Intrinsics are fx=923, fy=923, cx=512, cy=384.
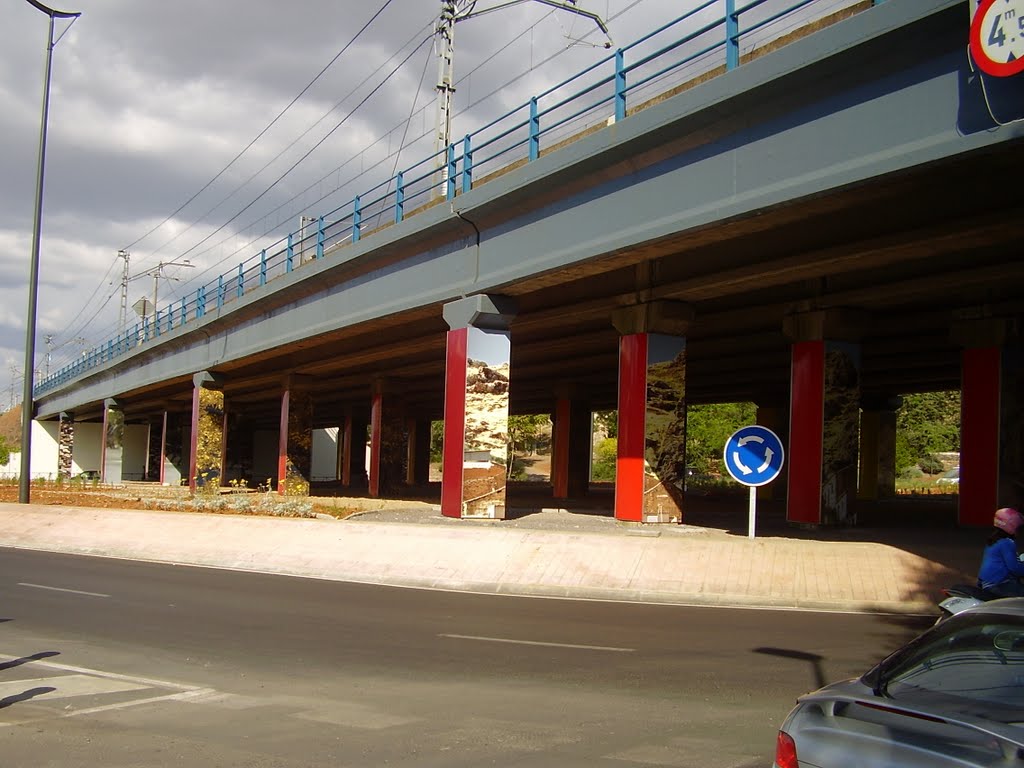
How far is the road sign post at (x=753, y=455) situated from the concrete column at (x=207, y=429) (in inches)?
1316

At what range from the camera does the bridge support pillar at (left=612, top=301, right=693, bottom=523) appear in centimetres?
2164

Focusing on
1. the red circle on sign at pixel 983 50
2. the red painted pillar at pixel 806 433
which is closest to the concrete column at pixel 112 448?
the red painted pillar at pixel 806 433

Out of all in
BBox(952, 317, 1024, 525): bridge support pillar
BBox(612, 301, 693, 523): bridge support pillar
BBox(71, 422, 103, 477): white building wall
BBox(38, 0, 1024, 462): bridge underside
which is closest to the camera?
BBox(38, 0, 1024, 462): bridge underside

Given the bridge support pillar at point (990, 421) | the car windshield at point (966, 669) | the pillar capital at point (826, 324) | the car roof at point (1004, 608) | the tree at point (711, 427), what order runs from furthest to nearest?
the tree at point (711, 427) → the bridge support pillar at point (990, 421) → the pillar capital at point (826, 324) → the car roof at point (1004, 608) → the car windshield at point (966, 669)

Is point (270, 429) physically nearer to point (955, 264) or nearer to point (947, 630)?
point (955, 264)

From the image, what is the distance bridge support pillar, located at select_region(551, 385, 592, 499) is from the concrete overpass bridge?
10.5 ft

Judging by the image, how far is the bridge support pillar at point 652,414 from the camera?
21641 mm

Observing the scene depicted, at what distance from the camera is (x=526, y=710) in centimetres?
731

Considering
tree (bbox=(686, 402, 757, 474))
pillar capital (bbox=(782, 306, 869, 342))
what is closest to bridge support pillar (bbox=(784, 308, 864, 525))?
pillar capital (bbox=(782, 306, 869, 342))

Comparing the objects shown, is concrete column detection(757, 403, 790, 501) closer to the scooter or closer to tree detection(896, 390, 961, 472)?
tree detection(896, 390, 961, 472)

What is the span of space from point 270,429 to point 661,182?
86.2 m

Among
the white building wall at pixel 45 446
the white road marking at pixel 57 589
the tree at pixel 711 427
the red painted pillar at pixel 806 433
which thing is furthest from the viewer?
the white building wall at pixel 45 446

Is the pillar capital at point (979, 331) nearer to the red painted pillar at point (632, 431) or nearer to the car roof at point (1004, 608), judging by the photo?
the red painted pillar at point (632, 431)

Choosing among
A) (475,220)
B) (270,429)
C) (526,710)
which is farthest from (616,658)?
(270,429)
